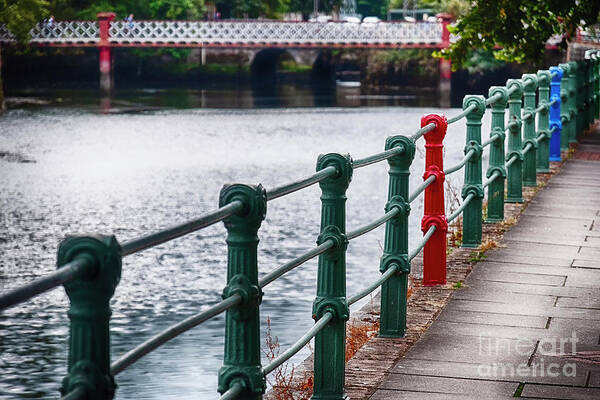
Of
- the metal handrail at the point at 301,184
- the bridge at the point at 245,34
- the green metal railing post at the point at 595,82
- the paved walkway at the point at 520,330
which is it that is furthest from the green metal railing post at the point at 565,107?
the bridge at the point at 245,34

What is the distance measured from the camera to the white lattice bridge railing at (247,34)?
210 ft

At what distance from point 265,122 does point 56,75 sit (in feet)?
114

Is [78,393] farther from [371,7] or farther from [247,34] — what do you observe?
[371,7]

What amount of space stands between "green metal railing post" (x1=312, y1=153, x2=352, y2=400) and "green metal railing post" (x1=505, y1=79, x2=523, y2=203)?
458 centimetres

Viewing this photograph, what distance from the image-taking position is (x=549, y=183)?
10.7 m

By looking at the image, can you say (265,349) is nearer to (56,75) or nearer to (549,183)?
(549,183)

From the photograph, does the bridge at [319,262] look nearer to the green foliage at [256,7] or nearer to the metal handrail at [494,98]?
the metal handrail at [494,98]

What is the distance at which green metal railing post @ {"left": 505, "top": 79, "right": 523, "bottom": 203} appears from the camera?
8.75 metres

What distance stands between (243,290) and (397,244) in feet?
6.59

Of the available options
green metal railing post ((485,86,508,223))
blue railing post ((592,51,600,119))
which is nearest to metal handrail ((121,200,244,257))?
green metal railing post ((485,86,508,223))

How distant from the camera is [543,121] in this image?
10.8m

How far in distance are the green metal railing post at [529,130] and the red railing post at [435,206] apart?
3343 mm

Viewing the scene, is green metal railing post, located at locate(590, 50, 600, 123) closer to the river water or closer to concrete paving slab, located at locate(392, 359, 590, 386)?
the river water

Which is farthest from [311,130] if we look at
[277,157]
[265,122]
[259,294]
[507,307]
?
[259,294]
